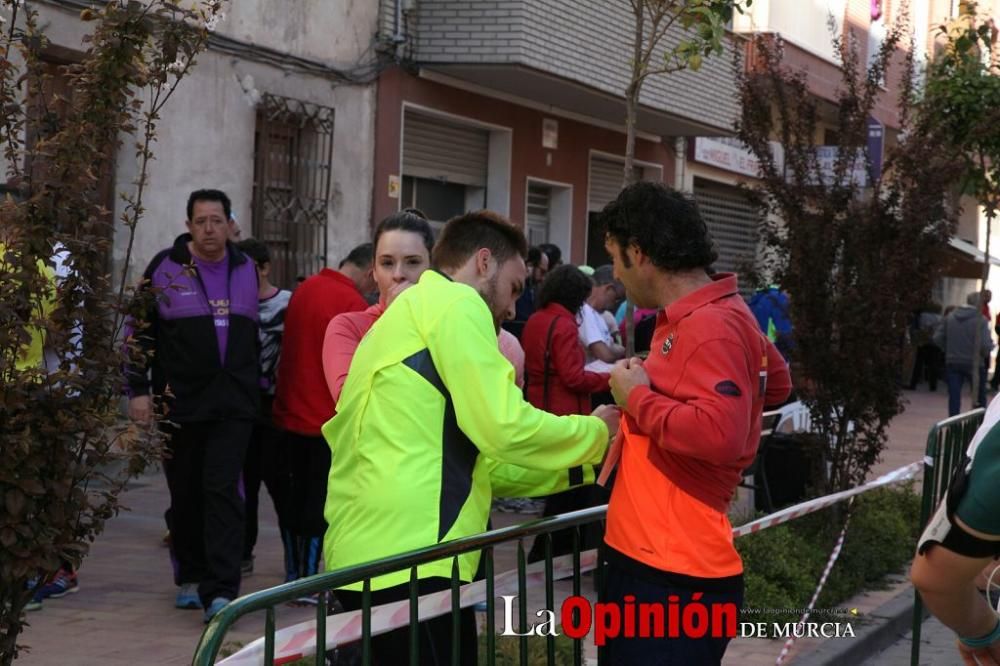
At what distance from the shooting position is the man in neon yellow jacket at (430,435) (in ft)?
12.4

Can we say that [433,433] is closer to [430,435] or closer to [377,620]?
[430,435]

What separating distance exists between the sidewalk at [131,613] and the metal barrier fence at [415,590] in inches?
110

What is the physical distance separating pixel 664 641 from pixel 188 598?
4332 mm

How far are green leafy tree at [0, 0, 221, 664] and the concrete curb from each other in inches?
150

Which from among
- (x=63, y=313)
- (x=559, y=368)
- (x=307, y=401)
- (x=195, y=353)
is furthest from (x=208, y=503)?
(x=63, y=313)

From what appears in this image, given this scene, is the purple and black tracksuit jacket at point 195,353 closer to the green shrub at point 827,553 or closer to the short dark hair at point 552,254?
the green shrub at point 827,553

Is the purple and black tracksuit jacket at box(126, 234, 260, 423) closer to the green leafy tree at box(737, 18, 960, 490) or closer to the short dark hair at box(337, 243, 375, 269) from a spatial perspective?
the short dark hair at box(337, 243, 375, 269)

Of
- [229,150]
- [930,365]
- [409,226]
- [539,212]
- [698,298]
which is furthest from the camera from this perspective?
[930,365]

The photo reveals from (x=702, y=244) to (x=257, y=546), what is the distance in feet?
20.6

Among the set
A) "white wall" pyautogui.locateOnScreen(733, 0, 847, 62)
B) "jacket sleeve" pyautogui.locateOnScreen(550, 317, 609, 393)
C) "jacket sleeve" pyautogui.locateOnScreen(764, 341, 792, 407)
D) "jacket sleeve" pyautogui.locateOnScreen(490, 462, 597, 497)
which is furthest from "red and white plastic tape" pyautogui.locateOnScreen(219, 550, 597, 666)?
"white wall" pyautogui.locateOnScreen(733, 0, 847, 62)

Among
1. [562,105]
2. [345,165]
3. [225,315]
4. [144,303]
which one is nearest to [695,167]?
[562,105]

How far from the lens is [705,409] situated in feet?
12.3

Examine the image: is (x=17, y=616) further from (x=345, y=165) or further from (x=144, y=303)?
(x=345, y=165)

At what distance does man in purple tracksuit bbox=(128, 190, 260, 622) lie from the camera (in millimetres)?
7340
